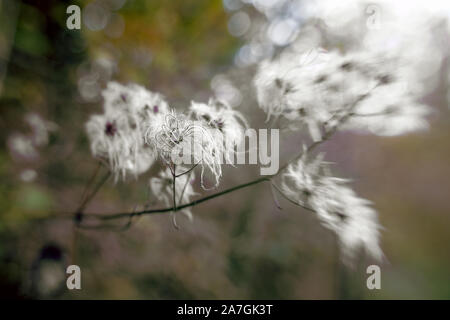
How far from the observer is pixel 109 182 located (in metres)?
1.92

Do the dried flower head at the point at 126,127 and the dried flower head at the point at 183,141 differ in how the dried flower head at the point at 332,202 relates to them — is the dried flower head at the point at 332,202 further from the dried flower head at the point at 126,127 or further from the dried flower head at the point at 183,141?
the dried flower head at the point at 126,127

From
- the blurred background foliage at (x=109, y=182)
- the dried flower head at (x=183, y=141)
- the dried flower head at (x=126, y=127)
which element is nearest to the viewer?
the dried flower head at (x=183, y=141)

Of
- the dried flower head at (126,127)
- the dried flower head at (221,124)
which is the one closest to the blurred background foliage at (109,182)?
the dried flower head at (126,127)

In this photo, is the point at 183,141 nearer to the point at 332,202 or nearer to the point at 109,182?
the point at 332,202

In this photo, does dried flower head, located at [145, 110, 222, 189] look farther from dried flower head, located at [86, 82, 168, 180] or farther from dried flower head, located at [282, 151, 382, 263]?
dried flower head, located at [282, 151, 382, 263]

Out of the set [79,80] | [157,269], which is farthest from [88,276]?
[79,80]

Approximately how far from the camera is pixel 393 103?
0.88 metres

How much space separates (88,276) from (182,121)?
1538 mm

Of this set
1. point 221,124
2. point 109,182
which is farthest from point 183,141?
point 109,182

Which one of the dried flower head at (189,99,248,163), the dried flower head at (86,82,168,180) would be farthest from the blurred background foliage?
the dried flower head at (189,99,248,163)

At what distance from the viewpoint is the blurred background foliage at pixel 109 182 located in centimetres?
163
